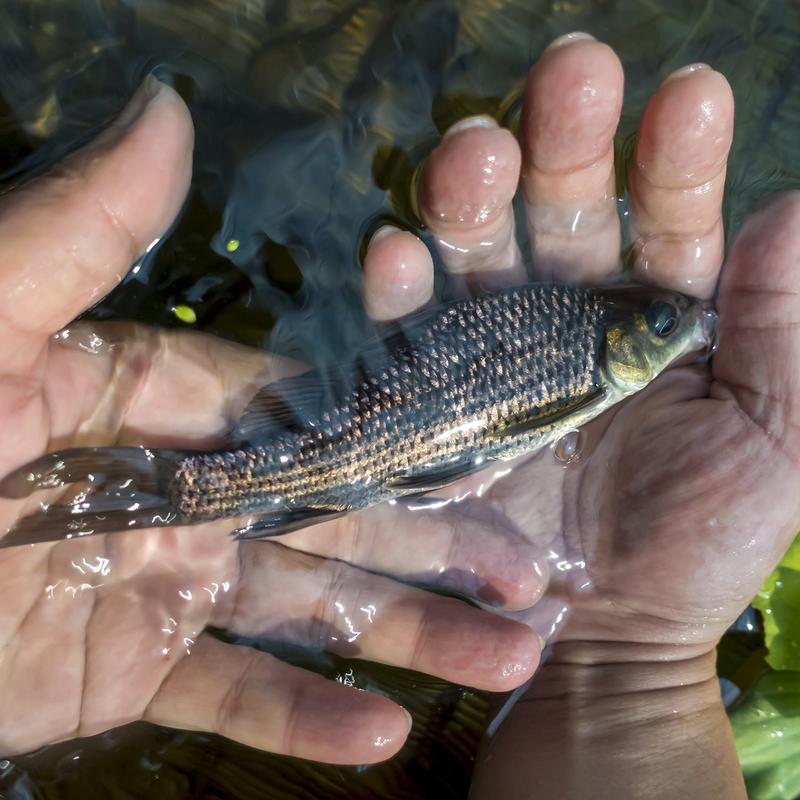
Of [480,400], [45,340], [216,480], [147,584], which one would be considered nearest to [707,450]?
[480,400]

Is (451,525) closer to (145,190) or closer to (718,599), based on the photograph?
(718,599)

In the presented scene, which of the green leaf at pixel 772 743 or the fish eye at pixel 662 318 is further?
the green leaf at pixel 772 743

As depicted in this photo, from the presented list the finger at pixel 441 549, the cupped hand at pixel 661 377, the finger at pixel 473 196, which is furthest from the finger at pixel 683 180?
the finger at pixel 441 549

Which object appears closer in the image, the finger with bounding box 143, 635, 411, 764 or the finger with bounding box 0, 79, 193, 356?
the finger with bounding box 0, 79, 193, 356

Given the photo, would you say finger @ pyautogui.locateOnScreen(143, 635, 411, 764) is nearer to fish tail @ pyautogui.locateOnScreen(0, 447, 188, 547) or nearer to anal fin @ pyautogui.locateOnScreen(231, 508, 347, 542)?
anal fin @ pyautogui.locateOnScreen(231, 508, 347, 542)

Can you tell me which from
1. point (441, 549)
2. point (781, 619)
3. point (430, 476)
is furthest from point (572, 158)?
point (781, 619)

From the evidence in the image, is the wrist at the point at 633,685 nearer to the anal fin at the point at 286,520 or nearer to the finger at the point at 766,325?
the finger at the point at 766,325

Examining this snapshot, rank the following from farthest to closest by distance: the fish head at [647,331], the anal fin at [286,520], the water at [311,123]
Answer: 1. the water at [311,123]
2. the fish head at [647,331]
3. the anal fin at [286,520]

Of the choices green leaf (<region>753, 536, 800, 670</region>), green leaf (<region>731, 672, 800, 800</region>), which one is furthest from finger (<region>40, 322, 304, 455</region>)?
green leaf (<region>731, 672, 800, 800</region>)
